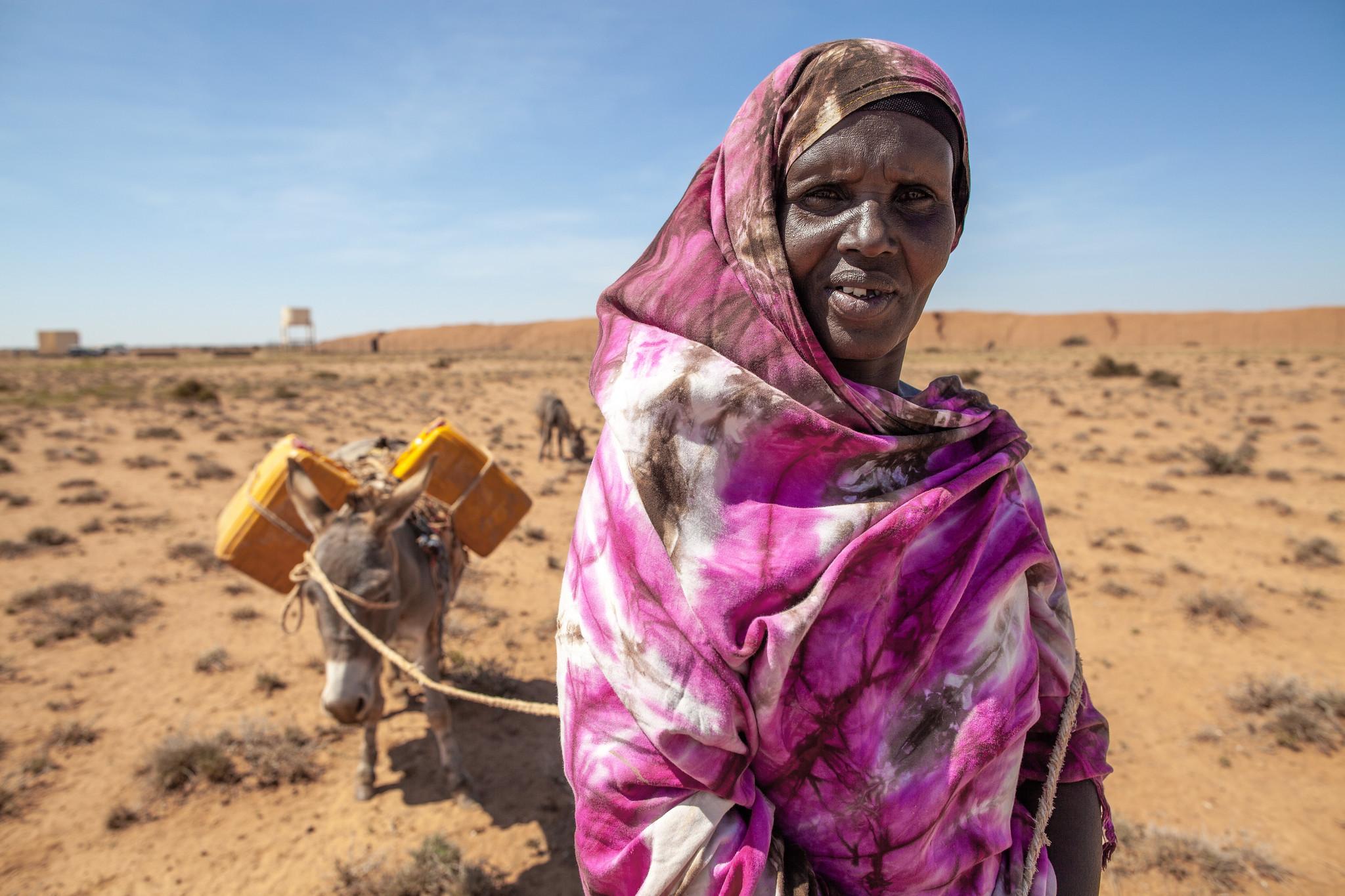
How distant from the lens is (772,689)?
3.21 ft

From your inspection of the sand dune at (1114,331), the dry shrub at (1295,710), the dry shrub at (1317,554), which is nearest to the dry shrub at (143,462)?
the dry shrub at (1295,710)

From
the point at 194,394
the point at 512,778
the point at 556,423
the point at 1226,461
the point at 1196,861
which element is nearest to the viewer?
the point at 1196,861

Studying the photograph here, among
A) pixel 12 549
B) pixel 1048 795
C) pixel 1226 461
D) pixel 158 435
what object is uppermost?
pixel 1048 795

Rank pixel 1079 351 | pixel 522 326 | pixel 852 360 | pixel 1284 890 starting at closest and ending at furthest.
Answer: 1. pixel 852 360
2. pixel 1284 890
3. pixel 1079 351
4. pixel 522 326

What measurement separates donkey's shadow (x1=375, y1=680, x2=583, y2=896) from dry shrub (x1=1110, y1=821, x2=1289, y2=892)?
323cm

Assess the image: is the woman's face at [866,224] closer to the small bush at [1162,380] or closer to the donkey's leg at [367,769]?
the donkey's leg at [367,769]

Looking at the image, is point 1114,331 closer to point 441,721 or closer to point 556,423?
point 556,423

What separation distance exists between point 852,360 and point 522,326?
110m

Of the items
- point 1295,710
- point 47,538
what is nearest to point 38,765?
point 47,538

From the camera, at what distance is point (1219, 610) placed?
22.8 feet

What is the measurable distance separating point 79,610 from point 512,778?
211 inches

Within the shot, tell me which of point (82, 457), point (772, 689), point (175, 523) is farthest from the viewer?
point (82, 457)

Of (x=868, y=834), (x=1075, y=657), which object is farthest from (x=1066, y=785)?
(x=868, y=834)

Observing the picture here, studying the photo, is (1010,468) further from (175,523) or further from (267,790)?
(175,523)
